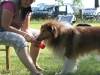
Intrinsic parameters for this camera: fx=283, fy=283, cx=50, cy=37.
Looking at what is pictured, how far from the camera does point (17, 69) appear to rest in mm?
6695

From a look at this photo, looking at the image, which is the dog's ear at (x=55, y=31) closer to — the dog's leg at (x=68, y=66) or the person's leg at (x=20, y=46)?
the dog's leg at (x=68, y=66)

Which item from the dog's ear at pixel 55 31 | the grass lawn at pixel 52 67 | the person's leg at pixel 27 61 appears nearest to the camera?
the person's leg at pixel 27 61

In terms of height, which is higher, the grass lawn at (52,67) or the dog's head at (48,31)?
the dog's head at (48,31)

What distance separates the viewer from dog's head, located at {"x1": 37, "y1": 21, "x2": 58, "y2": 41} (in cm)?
611

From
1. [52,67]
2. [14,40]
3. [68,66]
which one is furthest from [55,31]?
[14,40]

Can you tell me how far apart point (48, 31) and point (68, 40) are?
→ 50 centimetres

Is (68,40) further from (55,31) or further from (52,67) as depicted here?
(52,67)

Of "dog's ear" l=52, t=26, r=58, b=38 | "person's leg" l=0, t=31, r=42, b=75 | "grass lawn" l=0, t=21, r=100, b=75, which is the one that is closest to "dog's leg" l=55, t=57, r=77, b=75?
"grass lawn" l=0, t=21, r=100, b=75

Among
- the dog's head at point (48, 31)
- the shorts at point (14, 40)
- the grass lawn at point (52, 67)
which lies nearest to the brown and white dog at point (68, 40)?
the dog's head at point (48, 31)

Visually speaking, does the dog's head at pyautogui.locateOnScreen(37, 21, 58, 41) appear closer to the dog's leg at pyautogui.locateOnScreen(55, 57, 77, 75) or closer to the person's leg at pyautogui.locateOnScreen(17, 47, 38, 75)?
the dog's leg at pyautogui.locateOnScreen(55, 57, 77, 75)

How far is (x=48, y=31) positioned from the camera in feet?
20.2

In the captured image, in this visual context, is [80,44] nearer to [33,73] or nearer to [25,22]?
[25,22]

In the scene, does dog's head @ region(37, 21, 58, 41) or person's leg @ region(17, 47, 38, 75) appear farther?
dog's head @ region(37, 21, 58, 41)

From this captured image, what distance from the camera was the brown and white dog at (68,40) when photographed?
618cm
